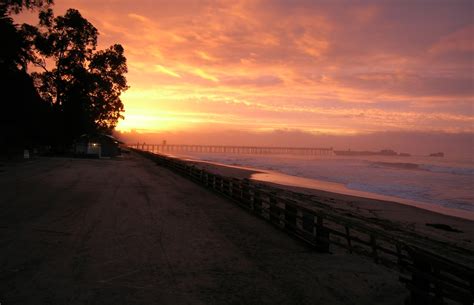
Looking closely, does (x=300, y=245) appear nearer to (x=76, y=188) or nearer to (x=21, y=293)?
(x=21, y=293)

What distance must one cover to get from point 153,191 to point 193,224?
335 inches

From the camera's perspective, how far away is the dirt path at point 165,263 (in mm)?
6184

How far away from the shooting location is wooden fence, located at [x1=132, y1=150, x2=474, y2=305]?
17.4ft

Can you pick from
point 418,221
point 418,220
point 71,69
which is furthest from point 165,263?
point 71,69

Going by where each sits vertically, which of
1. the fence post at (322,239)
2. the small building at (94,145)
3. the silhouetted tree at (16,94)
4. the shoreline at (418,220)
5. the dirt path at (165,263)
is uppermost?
the silhouetted tree at (16,94)

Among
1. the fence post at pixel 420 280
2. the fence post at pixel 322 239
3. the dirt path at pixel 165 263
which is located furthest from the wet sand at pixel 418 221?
the fence post at pixel 420 280

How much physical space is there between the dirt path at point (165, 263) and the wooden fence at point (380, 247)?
1.53 ft

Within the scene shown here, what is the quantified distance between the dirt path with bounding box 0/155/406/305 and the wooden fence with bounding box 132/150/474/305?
47 cm

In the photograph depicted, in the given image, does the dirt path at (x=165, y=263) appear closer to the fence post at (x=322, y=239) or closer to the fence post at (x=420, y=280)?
the fence post at (x=322, y=239)

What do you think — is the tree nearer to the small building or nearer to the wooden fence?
the small building

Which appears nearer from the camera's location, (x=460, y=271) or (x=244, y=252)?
(x=460, y=271)

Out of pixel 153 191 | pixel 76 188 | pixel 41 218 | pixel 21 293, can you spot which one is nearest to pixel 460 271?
pixel 21 293

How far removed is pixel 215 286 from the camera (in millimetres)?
6582

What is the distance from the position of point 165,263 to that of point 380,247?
16.6ft
